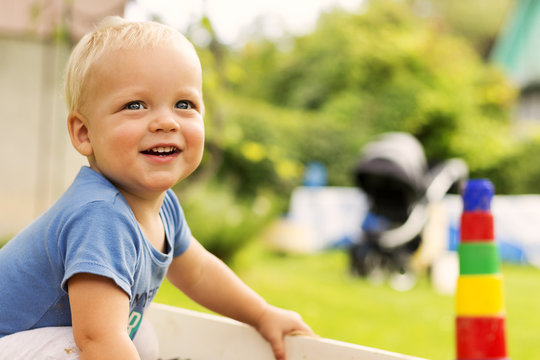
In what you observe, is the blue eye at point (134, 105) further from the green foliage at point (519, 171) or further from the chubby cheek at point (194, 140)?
the green foliage at point (519, 171)

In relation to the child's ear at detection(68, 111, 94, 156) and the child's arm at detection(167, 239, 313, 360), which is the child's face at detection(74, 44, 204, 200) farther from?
the child's arm at detection(167, 239, 313, 360)

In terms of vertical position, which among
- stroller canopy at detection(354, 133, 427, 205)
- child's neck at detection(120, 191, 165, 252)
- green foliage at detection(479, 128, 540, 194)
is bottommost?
child's neck at detection(120, 191, 165, 252)

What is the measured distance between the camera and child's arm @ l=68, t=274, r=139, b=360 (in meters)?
0.94

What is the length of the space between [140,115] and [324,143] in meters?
8.54

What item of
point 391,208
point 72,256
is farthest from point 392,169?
point 72,256

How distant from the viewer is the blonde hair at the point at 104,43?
106cm

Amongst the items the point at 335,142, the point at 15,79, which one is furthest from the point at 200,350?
the point at 335,142

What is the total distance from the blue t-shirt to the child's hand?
0.27 meters

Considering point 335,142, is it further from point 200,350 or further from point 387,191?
point 200,350

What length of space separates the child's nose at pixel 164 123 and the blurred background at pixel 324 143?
477mm

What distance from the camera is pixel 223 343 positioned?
4.54ft

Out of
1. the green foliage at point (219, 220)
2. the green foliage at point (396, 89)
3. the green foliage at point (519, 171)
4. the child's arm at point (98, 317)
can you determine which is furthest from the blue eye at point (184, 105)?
the green foliage at point (519, 171)

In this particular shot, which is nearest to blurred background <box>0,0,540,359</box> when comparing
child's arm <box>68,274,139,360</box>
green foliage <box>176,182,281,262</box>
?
green foliage <box>176,182,281,262</box>

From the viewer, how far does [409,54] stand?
34.1 feet
